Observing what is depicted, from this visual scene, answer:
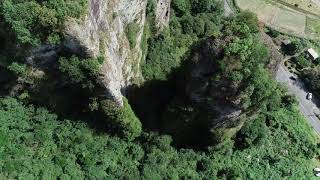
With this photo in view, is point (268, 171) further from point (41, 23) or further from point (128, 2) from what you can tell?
point (41, 23)

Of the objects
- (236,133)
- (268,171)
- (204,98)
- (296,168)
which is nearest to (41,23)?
(204,98)

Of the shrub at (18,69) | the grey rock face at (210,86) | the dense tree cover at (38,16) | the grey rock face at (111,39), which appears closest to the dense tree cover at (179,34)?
the grey rock face at (111,39)

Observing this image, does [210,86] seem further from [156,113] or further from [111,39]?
[156,113]

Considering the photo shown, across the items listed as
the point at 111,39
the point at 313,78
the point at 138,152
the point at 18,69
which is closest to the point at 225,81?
the point at 111,39

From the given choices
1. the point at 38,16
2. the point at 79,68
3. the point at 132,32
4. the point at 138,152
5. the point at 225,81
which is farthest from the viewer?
the point at 138,152

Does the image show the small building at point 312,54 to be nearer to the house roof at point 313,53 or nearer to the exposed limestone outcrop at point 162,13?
the house roof at point 313,53

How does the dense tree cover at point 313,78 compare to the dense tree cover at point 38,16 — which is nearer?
the dense tree cover at point 38,16

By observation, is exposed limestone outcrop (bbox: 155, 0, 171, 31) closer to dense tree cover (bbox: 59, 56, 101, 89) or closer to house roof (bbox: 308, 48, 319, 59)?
dense tree cover (bbox: 59, 56, 101, 89)
